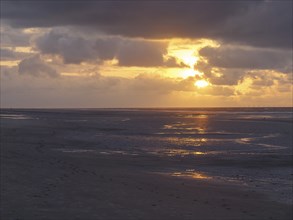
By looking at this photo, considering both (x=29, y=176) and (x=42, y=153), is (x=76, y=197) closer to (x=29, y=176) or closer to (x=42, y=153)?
(x=29, y=176)

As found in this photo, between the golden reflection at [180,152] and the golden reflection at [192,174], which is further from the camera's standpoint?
the golden reflection at [180,152]

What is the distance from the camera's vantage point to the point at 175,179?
25625mm

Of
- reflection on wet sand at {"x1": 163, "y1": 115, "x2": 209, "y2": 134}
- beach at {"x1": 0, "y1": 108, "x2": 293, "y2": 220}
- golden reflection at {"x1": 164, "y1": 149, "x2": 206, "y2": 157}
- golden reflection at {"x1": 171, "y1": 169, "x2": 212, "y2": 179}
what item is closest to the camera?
beach at {"x1": 0, "y1": 108, "x2": 293, "y2": 220}

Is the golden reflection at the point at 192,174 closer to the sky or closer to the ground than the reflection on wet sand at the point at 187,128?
closer to the ground

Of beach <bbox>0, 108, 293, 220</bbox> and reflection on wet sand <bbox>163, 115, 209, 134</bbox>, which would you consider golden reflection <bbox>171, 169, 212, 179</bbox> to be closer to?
beach <bbox>0, 108, 293, 220</bbox>

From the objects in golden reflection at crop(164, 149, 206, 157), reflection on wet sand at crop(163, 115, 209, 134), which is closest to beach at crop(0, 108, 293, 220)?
golden reflection at crop(164, 149, 206, 157)

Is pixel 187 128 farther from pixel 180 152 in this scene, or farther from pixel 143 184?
pixel 143 184

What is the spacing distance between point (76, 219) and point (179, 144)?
33.5m

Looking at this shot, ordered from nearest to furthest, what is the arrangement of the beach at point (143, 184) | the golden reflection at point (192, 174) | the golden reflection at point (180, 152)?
the beach at point (143, 184) → the golden reflection at point (192, 174) → the golden reflection at point (180, 152)

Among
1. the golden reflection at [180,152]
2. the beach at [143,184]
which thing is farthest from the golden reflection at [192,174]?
the golden reflection at [180,152]

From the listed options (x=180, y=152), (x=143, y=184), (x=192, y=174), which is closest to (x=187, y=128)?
(x=180, y=152)

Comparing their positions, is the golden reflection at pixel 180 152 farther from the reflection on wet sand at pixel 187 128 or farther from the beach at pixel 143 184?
the reflection on wet sand at pixel 187 128

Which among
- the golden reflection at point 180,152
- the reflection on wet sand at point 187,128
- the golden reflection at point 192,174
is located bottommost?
the golden reflection at point 192,174

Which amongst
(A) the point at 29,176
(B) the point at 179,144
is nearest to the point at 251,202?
(A) the point at 29,176
